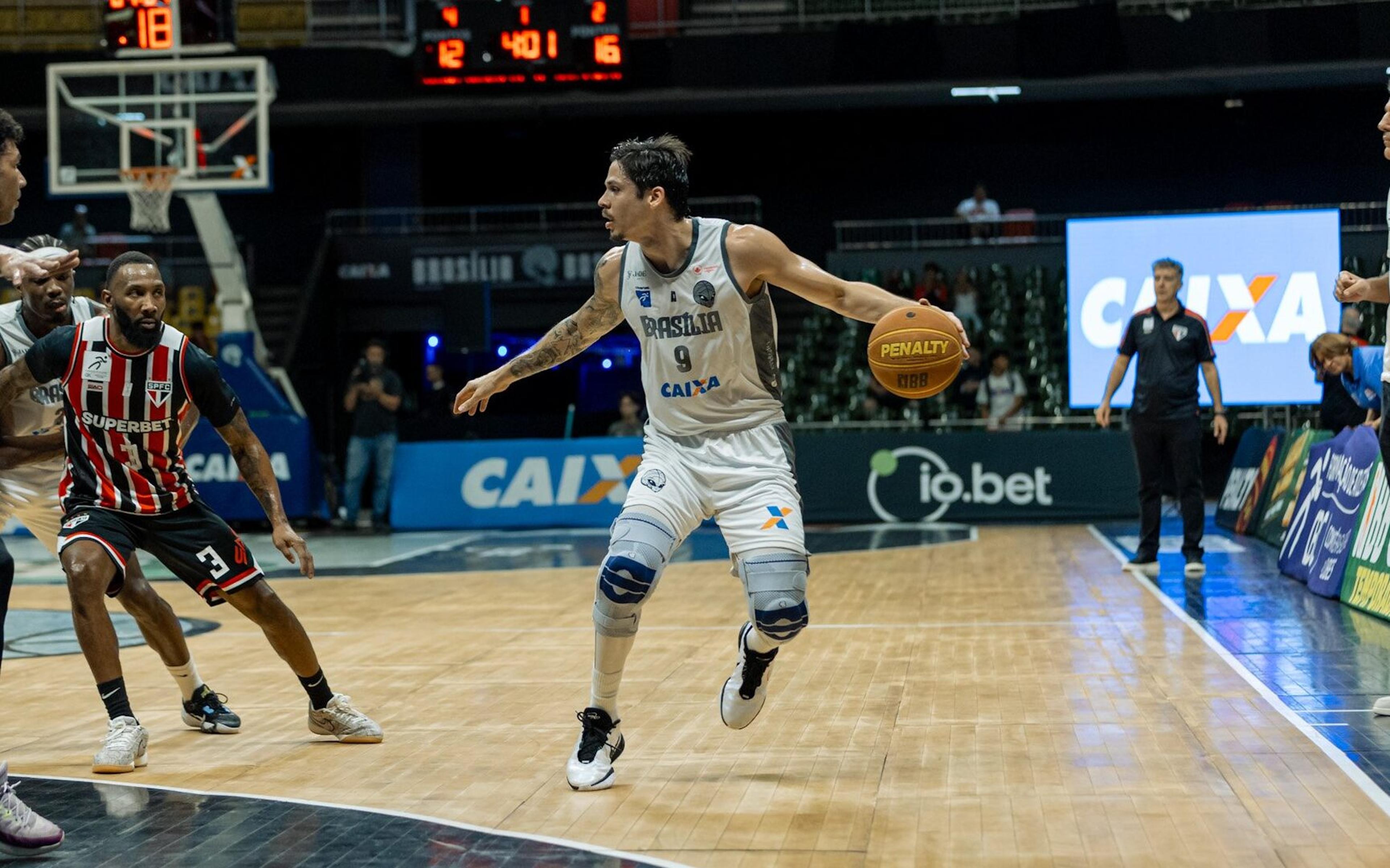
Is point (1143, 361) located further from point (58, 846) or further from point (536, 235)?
point (536, 235)

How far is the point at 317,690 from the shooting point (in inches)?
217

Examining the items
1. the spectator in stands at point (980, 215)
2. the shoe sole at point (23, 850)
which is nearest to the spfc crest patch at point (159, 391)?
the shoe sole at point (23, 850)

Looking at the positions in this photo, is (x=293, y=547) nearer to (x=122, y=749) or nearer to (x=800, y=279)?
(x=122, y=749)

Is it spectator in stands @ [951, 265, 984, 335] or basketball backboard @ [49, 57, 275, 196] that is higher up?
basketball backboard @ [49, 57, 275, 196]

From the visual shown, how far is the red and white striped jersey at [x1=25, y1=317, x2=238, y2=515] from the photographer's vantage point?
525 cm

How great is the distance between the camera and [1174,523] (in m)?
15.2

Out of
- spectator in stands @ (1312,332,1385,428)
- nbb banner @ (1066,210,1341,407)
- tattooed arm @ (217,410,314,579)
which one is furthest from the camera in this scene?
nbb banner @ (1066,210,1341,407)

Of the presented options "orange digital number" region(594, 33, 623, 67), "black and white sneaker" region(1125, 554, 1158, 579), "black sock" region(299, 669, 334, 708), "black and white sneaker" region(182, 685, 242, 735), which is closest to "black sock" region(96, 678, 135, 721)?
"black and white sneaker" region(182, 685, 242, 735)

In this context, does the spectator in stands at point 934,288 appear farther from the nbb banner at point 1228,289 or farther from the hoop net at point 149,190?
the hoop net at point 149,190

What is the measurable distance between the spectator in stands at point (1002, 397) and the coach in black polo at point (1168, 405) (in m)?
6.08

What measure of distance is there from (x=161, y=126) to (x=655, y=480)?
12704 mm

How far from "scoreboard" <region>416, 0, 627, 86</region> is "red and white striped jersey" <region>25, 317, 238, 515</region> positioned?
14.4 metres

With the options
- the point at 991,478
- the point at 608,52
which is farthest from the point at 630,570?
the point at 608,52

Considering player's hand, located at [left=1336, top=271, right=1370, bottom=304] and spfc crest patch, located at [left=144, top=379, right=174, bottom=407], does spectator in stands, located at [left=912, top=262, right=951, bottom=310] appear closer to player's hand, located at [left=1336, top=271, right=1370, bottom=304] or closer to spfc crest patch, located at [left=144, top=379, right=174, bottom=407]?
player's hand, located at [left=1336, top=271, right=1370, bottom=304]
